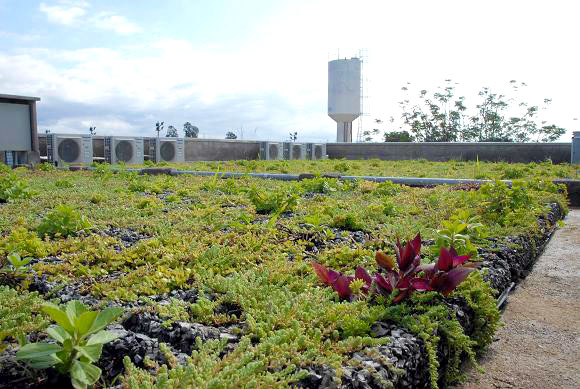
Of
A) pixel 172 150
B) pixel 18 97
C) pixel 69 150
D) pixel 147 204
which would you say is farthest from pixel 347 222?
pixel 172 150

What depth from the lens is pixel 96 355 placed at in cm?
121

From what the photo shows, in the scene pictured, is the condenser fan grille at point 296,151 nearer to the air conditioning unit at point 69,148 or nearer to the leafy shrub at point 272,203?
the air conditioning unit at point 69,148

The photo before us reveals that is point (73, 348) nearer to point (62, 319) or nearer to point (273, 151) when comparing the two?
point (62, 319)

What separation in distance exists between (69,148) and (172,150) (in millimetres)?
3326

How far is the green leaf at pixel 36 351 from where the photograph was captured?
1.19m

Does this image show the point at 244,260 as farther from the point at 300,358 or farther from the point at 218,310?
the point at 300,358

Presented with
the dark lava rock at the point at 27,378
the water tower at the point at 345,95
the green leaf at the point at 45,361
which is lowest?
the dark lava rock at the point at 27,378

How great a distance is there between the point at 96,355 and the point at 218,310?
0.59m

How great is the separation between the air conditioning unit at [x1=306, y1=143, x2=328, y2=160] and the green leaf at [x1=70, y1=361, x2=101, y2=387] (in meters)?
19.6

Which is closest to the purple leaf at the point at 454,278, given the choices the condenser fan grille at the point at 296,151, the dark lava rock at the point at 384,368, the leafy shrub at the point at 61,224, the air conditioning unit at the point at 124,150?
the dark lava rock at the point at 384,368

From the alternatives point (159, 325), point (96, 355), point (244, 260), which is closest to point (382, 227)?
point (244, 260)

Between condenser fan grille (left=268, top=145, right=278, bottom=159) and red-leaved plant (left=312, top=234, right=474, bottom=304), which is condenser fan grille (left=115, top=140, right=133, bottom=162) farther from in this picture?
red-leaved plant (left=312, top=234, right=474, bottom=304)

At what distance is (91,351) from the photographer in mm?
1218

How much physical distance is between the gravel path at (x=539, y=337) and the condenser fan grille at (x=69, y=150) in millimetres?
11926
